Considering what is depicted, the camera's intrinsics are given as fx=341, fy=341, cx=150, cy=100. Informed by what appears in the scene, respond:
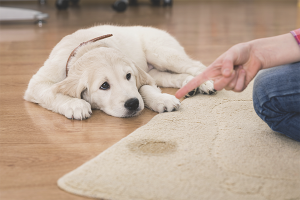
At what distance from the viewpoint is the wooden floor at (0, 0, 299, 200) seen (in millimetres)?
1259

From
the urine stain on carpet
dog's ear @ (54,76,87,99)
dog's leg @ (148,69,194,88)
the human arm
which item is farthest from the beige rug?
dog's leg @ (148,69,194,88)

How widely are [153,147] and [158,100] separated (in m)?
0.46

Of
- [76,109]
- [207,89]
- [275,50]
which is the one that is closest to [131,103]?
[76,109]

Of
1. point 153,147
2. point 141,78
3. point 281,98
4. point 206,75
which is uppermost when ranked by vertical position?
point 206,75

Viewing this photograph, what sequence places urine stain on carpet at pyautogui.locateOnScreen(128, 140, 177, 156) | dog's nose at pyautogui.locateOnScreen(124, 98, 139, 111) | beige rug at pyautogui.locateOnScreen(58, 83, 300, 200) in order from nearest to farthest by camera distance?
beige rug at pyautogui.locateOnScreen(58, 83, 300, 200) → urine stain on carpet at pyautogui.locateOnScreen(128, 140, 177, 156) → dog's nose at pyautogui.locateOnScreen(124, 98, 139, 111)

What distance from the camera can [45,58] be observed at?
2.83m

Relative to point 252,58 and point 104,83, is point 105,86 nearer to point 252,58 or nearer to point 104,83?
Result: point 104,83

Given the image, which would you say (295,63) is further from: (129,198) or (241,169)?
(129,198)

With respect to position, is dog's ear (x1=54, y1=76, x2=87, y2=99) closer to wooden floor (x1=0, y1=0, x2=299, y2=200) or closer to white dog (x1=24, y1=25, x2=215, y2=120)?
white dog (x1=24, y1=25, x2=215, y2=120)

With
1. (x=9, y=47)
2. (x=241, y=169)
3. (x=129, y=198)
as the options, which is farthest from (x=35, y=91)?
(x=9, y=47)

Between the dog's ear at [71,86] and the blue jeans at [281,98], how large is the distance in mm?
859

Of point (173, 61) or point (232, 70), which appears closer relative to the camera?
point (232, 70)

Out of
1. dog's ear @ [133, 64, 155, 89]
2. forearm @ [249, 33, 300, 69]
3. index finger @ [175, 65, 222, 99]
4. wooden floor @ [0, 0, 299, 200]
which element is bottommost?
wooden floor @ [0, 0, 299, 200]

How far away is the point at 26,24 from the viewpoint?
443 cm
